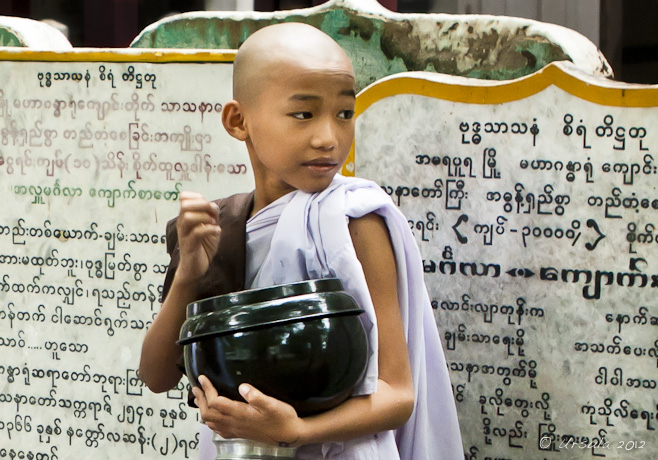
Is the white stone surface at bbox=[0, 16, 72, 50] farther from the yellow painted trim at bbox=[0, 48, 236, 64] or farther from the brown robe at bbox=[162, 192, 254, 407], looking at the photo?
the brown robe at bbox=[162, 192, 254, 407]

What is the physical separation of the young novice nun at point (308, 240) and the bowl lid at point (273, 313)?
4.2 inches

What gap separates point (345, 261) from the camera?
1835mm

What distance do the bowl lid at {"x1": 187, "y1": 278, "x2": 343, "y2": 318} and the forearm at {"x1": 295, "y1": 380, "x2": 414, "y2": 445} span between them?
0.24 meters

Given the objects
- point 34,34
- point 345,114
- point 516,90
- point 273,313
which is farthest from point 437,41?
A: point 34,34

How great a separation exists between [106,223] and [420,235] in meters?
1.13

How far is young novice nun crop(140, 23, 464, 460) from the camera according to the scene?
5.97 feet

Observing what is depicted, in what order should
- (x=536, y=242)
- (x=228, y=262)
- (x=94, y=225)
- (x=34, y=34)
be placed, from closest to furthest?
(x=228, y=262)
(x=536, y=242)
(x=94, y=225)
(x=34, y=34)

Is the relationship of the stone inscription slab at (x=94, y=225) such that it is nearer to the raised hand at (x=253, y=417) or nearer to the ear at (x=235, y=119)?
the ear at (x=235, y=119)

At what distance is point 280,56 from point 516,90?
1034 mm

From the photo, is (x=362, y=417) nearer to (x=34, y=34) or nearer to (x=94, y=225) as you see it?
(x=94, y=225)

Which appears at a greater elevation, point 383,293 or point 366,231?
point 366,231

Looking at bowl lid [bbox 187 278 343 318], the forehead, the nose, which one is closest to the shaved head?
the forehead

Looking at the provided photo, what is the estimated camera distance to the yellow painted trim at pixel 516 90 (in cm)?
252

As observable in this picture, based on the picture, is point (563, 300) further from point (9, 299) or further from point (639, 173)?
point (9, 299)
